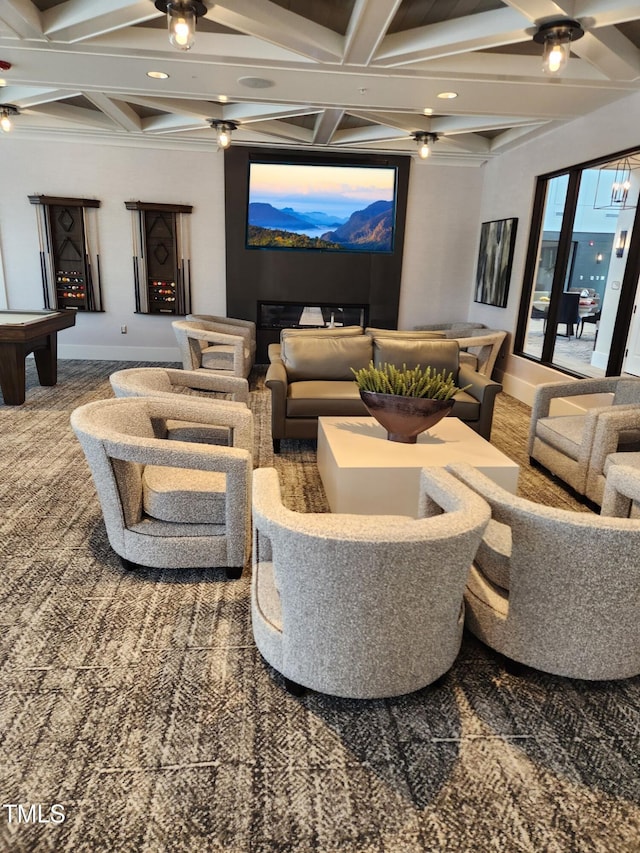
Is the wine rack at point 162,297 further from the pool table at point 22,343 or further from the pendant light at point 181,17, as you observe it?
the pendant light at point 181,17

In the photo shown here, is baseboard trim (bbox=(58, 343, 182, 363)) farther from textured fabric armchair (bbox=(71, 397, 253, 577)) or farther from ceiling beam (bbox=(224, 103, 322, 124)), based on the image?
textured fabric armchair (bbox=(71, 397, 253, 577))

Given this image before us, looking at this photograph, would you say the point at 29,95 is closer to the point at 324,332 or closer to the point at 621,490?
the point at 324,332

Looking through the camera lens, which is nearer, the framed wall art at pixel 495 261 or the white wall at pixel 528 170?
the white wall at pixel 528 170

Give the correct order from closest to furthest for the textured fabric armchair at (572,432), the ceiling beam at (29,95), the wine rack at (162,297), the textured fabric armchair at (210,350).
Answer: the textured fabric armchair at (572,432)
the ceiling beam at (29,95)
the textured fabric armchair at (210,350)
the wine rack at (162,297)

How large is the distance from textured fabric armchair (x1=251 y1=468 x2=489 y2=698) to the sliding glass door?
3593mm

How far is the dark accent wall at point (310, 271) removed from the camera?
7117mm

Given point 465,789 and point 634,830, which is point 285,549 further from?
point 634,830

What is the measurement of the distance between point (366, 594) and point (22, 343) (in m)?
4.43

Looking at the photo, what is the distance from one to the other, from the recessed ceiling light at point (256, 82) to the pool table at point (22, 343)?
8.89 feet

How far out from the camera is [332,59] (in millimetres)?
3635

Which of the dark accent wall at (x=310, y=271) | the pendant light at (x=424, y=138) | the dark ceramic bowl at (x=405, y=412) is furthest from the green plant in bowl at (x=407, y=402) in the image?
the dark accent wall at (x=310, y=271)

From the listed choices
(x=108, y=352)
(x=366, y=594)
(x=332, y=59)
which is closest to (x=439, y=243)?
(x=332, y=59)

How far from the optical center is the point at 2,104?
5227 mm

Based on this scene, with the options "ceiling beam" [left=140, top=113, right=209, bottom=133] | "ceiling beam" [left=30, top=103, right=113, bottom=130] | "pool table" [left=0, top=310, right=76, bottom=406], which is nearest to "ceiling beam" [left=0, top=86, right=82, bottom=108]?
"ceiling beam" [left=30, top=103, right=113, bottom=130]
